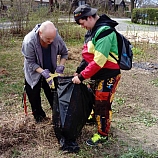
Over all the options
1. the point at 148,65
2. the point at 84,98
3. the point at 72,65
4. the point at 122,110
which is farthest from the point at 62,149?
the point at 148,65

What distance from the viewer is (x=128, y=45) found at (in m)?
2.95

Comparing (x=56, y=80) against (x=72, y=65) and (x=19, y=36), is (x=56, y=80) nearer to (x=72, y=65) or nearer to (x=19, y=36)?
(x=72, y=65)

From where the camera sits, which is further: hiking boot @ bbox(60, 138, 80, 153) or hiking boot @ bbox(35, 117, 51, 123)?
hiking boot @ bbox(35, 117, 51, 123)

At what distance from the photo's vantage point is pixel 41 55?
3.09 meters

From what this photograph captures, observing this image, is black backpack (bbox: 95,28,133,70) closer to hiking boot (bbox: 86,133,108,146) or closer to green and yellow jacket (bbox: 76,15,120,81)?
green and yellow jacket (bbox: 76,15,120,81)

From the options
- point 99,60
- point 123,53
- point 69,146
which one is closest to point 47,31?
point 99,60

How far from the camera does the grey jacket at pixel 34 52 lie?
9.83 ft

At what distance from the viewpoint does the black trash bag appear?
2914 millimetres

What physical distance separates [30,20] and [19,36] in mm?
854

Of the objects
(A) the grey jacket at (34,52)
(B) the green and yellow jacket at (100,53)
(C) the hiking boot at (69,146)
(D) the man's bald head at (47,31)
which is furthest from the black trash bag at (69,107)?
(D) the man's bald head at (47,31)

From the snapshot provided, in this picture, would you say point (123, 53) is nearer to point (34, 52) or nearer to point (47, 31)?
point (47, 31)

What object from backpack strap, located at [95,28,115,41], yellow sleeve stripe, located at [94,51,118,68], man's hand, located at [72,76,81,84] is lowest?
man's hand, located at [72,76,81,84]

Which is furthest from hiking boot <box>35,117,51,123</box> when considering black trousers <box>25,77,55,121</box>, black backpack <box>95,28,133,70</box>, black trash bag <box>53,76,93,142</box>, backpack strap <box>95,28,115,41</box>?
backpack strap <box>95,28,115,41</box>

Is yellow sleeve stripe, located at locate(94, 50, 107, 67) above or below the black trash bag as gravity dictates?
above
